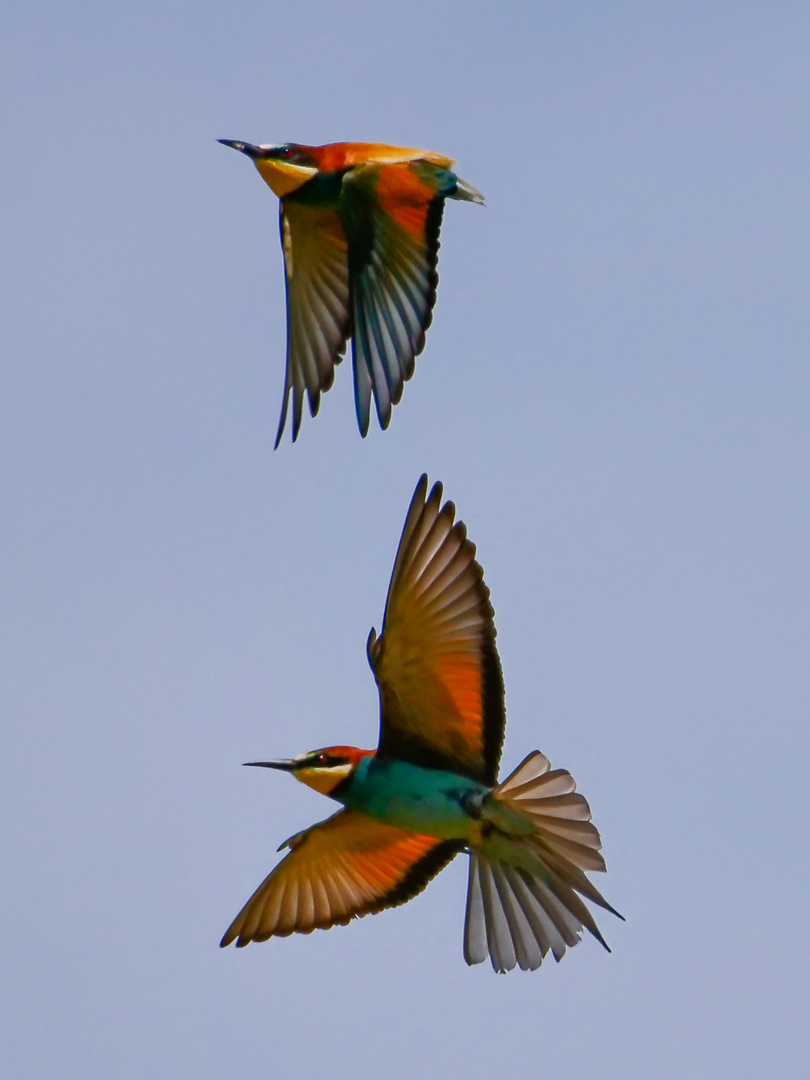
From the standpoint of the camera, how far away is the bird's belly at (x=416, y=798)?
189 inches

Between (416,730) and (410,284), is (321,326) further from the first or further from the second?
(416,730)

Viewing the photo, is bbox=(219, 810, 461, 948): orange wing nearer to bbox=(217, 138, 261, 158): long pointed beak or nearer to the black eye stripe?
the black eye stripe

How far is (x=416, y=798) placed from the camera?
4828mm

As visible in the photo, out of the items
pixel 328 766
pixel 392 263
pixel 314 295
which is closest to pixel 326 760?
pixel 328 766

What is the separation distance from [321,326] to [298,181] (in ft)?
1.29

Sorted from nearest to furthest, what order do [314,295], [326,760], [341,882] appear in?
[326,760]
[341,882]
[314,295]

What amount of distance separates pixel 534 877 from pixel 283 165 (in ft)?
6.60

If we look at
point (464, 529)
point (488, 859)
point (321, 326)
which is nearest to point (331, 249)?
point (321, 326)

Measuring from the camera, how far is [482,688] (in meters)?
4.79

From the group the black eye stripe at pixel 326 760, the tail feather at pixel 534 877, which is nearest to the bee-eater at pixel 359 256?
the black eye stripe at pixel 326 760

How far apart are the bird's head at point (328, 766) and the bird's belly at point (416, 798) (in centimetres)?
4

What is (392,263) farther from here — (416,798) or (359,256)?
(416,798)

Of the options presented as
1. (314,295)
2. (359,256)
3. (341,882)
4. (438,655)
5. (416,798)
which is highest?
(359,256)

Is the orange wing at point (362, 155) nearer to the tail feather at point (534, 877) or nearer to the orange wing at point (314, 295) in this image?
the orange wing at point (314, 295)
